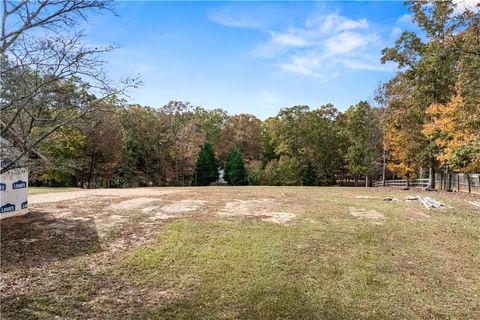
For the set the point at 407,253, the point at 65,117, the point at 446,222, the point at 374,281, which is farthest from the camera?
the point at 446,222

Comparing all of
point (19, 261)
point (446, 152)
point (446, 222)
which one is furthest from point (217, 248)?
point (446, 152)

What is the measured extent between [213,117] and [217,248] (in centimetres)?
3837

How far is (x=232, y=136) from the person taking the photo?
4303 cm

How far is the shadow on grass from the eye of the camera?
6.63 metres

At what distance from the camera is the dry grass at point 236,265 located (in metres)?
4.96

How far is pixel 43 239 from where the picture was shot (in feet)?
25.4

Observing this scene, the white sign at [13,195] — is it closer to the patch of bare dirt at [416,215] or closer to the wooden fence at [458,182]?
the patch of bare dirt at [416,215]

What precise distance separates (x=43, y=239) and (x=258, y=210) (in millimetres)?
6295

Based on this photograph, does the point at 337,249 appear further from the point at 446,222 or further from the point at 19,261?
the point at 19,261

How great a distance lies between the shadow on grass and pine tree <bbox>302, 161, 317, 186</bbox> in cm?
3030

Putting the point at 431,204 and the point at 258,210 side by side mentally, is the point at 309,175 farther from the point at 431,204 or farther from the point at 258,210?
the point at 258,210

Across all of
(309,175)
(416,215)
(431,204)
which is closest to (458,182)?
(431,204)

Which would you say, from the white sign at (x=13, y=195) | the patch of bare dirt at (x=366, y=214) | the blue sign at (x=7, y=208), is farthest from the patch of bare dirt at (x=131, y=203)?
the patch of bare dirt at (x=366, y=214)

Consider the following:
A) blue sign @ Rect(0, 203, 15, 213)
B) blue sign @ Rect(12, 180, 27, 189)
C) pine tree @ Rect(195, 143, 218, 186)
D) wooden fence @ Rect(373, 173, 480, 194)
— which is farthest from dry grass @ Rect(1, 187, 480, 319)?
pine tree @ Rect(195, 143, 218, 186)
